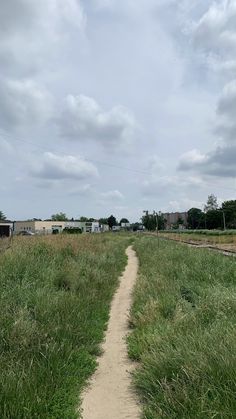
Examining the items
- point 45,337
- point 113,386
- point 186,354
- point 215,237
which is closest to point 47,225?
point 215,237

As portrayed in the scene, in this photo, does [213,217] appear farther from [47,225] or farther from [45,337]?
[45,337]

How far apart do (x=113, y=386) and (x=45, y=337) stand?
136 centimetres

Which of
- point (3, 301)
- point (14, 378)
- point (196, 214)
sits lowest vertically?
point (14, 378)

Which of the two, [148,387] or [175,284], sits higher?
[175,284]

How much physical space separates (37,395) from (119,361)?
275cm

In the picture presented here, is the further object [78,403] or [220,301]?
[220,301]

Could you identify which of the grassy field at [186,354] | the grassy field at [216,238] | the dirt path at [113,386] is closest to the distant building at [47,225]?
the grassy field at [216,238]

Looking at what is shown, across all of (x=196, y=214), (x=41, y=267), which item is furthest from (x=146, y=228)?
(x=41, y=267)

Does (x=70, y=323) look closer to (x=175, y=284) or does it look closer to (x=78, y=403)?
(x=78, y=403)

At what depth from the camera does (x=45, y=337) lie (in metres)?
7.55

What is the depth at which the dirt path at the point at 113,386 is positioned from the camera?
5.87 m

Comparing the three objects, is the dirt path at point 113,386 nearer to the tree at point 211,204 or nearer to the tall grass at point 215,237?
the tall grass at point 215,237

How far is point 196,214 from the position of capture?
16788cm

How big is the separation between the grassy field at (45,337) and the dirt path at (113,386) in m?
0.19
